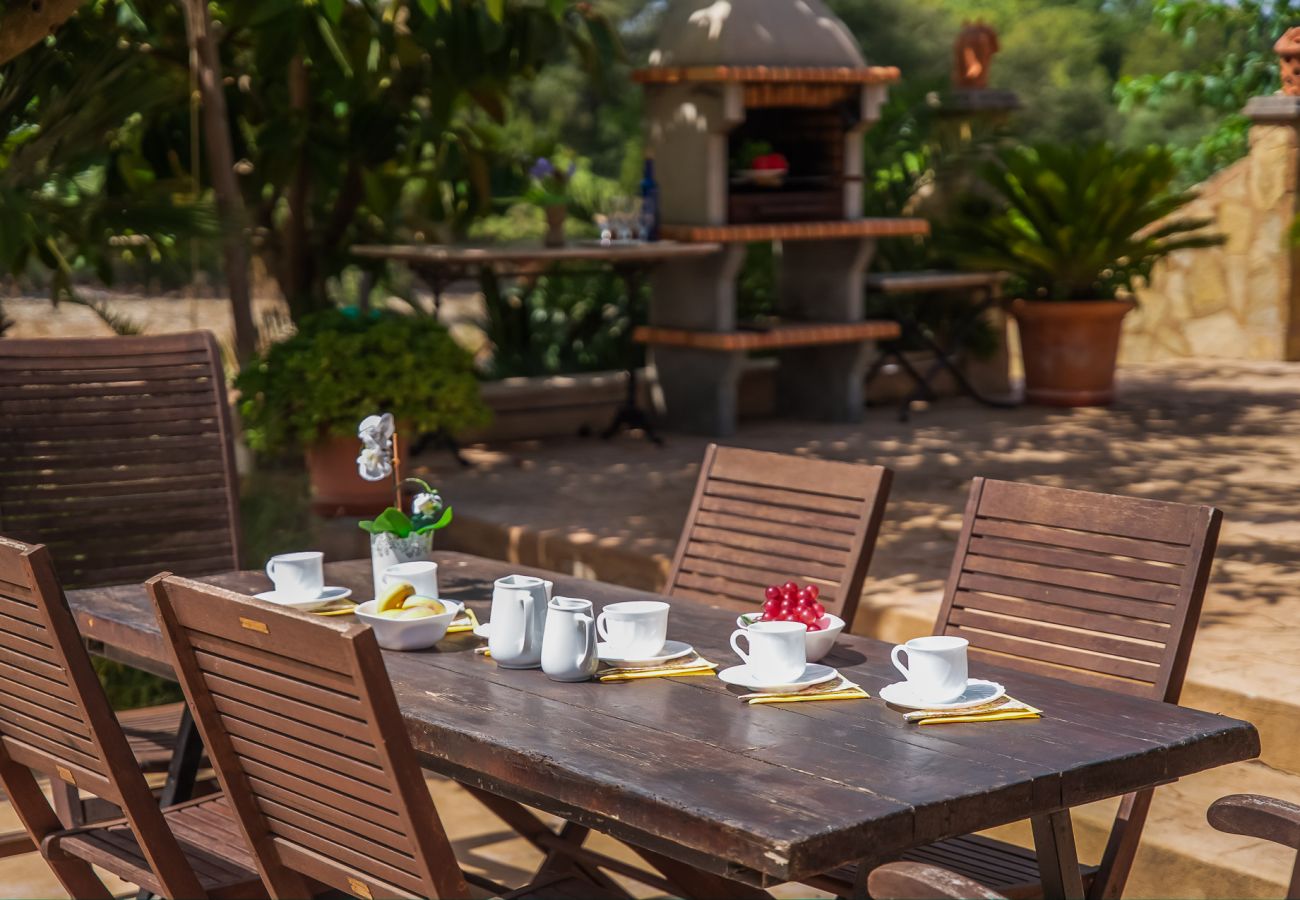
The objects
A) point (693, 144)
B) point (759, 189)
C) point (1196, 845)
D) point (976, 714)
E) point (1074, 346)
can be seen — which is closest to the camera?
point (976, 714)

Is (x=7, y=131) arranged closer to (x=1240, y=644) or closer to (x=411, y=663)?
(x=411, y=663)

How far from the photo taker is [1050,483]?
718 cm

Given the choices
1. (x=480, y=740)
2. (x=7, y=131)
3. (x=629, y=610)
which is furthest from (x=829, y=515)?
(x=7, y=131)

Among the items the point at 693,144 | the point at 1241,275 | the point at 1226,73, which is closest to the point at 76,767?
the point at 693,144

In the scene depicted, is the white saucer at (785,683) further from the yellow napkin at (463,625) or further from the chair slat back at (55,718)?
the chair slat back at (55,718)

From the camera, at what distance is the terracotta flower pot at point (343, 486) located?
23.0 ft

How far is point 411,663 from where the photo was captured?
3115 mm

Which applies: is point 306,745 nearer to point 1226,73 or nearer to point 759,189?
point 759,189

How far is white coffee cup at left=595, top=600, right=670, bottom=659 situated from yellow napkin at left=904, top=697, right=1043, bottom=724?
524 mm

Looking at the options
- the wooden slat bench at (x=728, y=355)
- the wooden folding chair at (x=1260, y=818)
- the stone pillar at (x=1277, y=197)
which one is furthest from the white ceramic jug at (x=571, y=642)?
the stone pillar at (x=1277, y=197)

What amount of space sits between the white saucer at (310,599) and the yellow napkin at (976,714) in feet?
4.31

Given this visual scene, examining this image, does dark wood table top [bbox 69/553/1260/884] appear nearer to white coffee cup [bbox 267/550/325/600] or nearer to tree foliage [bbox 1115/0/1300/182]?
white coffee cup [bbox 267/550/325/600]

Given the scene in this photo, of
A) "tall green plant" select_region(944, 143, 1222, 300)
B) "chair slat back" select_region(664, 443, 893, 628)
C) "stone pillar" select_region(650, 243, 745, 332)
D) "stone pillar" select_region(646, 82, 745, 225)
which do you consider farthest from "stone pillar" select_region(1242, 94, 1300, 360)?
"chair slat back" select_region(664, 443, 893, 628)

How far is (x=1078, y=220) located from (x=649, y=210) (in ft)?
7.95
